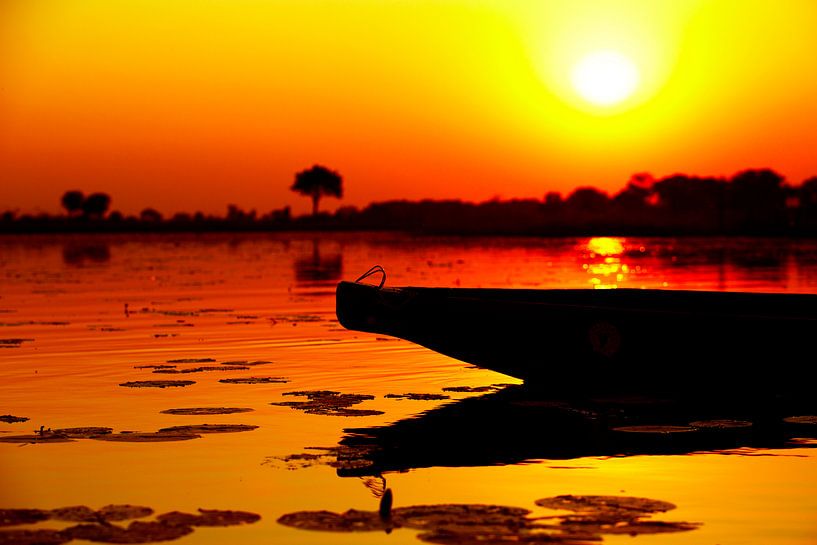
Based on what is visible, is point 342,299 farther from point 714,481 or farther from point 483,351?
point 714,481

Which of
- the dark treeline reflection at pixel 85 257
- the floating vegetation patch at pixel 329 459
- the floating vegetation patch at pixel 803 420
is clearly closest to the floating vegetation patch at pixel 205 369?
the floating vegetation patch at pixel 329 459

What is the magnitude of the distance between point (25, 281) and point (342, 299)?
28.9 m

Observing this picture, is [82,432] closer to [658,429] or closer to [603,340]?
[658,429]

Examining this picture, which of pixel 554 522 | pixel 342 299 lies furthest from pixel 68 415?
pixel 554 522

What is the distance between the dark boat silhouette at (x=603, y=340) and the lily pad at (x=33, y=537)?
6.86m

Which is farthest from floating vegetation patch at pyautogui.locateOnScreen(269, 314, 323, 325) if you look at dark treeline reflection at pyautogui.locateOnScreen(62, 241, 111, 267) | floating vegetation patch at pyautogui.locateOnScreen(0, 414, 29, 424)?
dark treeline reflection at pyautogui.locateOnScreen(62, 241, 111, 267)

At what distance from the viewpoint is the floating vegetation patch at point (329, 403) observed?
12.8m

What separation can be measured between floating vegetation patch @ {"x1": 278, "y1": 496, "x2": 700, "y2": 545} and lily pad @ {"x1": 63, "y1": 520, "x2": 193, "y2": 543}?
0.75m

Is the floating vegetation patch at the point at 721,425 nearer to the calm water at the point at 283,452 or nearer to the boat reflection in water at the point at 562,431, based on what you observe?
the boat reflection in water at the point at 562,431

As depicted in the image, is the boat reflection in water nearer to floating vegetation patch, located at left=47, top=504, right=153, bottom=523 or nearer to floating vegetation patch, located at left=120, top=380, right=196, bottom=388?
floating vegetation patch, located at left=47, top=504, right=153, bottom=523

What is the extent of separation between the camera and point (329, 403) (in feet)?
43.5

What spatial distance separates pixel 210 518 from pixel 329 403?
16.1ft

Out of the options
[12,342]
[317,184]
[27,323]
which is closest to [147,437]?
[12,342]

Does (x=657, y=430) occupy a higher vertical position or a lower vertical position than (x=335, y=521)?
higher
